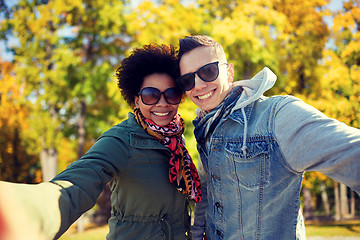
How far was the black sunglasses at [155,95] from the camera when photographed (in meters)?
2.37

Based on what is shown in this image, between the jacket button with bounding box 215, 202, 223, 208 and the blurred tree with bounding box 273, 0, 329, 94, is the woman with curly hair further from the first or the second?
the blurred tree with bounding box 273, 0, 329, 94

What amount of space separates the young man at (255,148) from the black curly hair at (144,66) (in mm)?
221

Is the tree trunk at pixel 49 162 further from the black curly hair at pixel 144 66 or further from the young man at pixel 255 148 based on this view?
the young man at pixel 255 148

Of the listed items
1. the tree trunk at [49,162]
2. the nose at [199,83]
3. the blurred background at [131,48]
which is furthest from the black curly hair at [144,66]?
the tree trunk at [49,162]

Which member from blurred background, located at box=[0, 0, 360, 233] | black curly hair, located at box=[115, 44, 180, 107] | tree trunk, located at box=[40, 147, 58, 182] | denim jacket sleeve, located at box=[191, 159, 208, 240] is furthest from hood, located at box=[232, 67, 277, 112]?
tree trunk, located at box=[40, 147, 58, 182]

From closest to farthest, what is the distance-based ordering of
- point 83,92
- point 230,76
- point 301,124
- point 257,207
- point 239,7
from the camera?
point 301,124, point 257,207, point 230,76, point 239,7, point 83,92

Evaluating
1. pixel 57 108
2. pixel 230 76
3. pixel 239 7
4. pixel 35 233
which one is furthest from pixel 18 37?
pixel 35 233

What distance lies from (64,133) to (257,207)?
12.7 metres

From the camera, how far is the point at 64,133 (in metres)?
12.9

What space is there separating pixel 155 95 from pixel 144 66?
341 millimetres

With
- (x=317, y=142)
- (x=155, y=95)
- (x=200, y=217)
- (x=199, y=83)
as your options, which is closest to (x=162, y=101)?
→ (x=155, y=95)

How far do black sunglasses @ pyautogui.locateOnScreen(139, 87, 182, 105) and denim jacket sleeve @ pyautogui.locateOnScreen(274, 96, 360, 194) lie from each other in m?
1.01

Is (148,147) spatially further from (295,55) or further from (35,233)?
(295,55)

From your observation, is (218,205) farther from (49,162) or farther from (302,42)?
(49,162)
